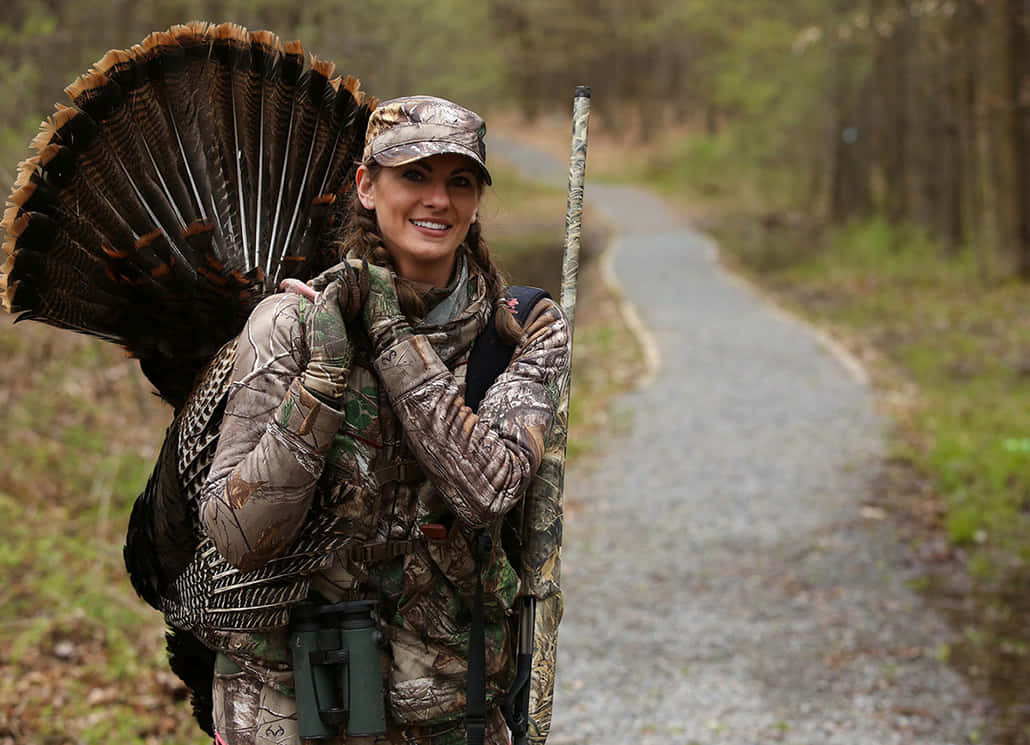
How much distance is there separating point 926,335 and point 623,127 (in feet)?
139

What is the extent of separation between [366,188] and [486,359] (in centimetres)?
46

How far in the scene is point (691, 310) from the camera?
1817 centimetres

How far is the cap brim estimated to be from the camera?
2299 mm

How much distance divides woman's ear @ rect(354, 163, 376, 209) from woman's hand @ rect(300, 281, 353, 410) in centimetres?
34

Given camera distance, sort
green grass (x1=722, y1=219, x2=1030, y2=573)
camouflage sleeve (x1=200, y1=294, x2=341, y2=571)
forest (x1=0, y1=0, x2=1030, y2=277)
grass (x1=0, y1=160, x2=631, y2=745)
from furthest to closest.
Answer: forest (x1=0, y1=0, x2=1030, y2=277) → green grass (x1=722, y1=219, x2=1030, y2=573) → grass (x1=0, y1=160, x2=631, y2=745) → camouflage sleeve (x1=200, y1=294, x2=341, y2=571)

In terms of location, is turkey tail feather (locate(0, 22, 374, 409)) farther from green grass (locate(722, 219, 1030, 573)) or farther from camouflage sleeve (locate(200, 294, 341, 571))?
green grass (locate(722, 219, 1030, 573))

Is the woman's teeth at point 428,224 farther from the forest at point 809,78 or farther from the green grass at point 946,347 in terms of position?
the green grass at point 946,347

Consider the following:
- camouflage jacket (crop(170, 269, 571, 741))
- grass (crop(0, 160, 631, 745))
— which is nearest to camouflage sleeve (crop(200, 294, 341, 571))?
camouflage jacket (crop(170, 269, 571, 741))

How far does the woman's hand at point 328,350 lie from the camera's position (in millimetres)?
2150

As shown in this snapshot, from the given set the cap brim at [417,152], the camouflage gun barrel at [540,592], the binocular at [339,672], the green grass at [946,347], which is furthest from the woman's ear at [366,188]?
the green grass at [946,347]

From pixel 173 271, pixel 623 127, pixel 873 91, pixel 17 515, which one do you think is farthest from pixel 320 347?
pixel 623 127

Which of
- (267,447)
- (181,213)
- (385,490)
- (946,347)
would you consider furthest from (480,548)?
(946,347)

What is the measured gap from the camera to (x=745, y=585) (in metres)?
7.21

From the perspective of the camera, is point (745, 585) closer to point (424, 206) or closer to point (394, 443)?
point (394, 443)
